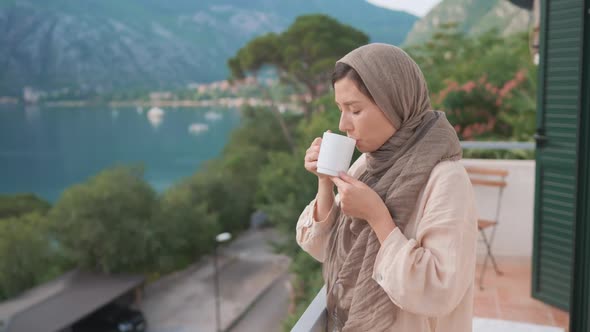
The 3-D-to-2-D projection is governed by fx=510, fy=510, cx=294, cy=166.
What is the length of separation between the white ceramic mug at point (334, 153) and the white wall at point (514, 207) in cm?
270

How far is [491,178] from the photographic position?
335 centimetres

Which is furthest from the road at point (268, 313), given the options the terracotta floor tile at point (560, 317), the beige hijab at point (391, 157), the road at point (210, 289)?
the beige hijab at point (391, 157)

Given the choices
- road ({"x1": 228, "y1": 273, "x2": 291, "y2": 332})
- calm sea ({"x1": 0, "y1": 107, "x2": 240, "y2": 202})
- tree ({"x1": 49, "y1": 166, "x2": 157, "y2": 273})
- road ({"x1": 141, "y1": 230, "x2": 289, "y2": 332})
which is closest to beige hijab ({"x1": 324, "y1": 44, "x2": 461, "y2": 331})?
road ({"x1": 228, "y1": 273, "x2": 291, "y2": 332})

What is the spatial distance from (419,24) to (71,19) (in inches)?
1507

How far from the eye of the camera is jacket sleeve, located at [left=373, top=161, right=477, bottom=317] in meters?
0.74

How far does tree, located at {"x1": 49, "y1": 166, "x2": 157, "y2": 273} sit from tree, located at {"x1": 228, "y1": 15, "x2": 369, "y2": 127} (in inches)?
298

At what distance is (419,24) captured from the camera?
4250 centimetres

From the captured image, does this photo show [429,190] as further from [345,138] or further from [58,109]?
[58,109]

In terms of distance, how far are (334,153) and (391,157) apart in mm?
99

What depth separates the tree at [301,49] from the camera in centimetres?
2269

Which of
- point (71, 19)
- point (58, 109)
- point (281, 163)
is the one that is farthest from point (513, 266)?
point (71, 19)

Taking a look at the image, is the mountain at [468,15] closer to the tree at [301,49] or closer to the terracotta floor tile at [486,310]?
the tree at [301,49]

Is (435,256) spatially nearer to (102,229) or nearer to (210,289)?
(102,229)

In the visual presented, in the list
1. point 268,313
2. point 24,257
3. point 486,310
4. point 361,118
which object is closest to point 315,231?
point 361,118
